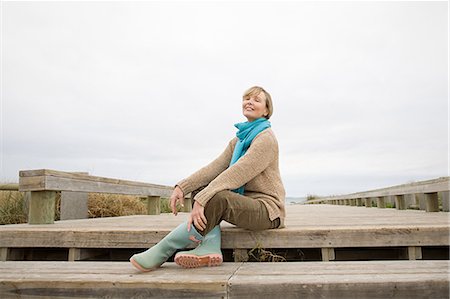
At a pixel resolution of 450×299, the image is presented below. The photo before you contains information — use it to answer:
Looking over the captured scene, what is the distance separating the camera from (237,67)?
41.2ft

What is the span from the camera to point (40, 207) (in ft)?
9.21

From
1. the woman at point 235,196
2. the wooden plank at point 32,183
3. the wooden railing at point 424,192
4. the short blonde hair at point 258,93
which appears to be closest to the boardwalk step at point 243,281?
the woman at point 235,196

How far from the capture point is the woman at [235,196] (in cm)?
176

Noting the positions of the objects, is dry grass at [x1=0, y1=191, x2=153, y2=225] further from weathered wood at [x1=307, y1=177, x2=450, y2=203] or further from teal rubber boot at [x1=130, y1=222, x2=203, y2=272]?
weathered wood at [x1=307, y1=177, x2=450, y2=203]

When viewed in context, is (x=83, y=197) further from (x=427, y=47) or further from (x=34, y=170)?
(x=427, y=47)

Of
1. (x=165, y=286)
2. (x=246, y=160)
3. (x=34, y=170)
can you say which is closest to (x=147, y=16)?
(x=34, y=170)

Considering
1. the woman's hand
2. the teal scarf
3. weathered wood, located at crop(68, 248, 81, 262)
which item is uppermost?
the teal scarf

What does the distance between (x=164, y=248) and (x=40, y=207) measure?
1.68 meters

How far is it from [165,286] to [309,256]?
3.97ft

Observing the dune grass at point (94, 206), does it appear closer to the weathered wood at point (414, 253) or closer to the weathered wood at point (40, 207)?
the weathered wood at point (40, 207)

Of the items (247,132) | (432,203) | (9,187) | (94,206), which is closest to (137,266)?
(247,132)

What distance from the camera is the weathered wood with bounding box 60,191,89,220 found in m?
4.04

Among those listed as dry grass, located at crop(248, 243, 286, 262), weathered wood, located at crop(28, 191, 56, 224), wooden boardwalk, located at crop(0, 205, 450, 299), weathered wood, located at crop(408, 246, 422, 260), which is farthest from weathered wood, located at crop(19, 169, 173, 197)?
weathered wood, located at crop(408, 246, 422, 260)

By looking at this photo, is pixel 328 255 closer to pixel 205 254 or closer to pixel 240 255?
pixel 240 255
